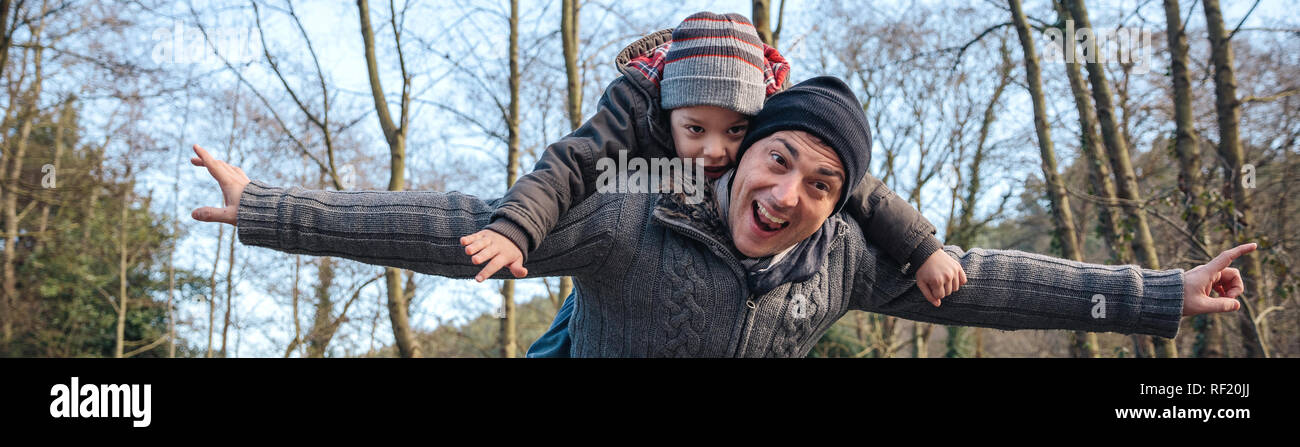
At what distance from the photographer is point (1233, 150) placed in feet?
24.8

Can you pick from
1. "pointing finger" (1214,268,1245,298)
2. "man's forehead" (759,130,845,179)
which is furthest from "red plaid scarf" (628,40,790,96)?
"pointing finger" (1214,268,1245,298)

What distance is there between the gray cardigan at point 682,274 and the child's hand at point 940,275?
0.10 meters

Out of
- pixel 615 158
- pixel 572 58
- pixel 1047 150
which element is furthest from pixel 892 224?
pixel 572 58

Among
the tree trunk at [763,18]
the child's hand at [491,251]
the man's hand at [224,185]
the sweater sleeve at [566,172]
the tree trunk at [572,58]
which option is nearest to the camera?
the child's hand at [491,251]

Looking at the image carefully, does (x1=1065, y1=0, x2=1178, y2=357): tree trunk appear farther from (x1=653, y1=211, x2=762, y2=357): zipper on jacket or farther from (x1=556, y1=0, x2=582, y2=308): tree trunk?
(x1=653, y1=211, x2=762, y2=357): zipper on jacket

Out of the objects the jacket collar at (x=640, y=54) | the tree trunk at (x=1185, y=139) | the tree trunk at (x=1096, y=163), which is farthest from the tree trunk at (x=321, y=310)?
the jacket collar at (x=640, y=54)

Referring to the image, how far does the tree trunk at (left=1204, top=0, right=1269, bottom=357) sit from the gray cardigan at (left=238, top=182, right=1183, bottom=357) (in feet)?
18.0

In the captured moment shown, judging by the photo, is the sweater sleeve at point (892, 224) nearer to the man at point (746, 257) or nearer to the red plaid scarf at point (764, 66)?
the man at point (746, 257)

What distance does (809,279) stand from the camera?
100 inches

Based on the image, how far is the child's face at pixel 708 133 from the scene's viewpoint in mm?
2457

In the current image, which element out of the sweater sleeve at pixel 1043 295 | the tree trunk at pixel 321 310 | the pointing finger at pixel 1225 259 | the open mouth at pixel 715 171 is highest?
the tree trunk at pixel 321 310
